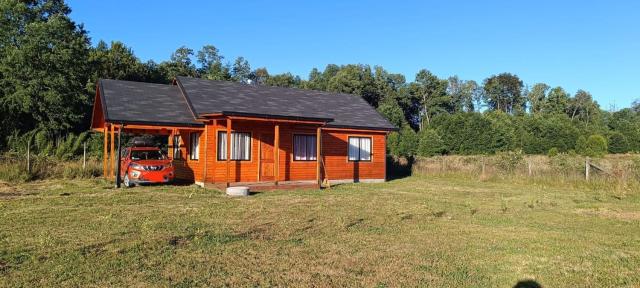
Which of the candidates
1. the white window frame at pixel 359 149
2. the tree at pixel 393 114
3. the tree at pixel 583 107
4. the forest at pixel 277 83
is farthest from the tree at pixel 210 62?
the tree at pixel 583 107

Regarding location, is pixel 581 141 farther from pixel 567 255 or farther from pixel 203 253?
pixel 203 253

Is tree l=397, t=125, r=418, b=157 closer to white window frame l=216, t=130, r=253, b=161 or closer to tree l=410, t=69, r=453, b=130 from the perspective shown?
tree l=410, t=69, r=453, b=130

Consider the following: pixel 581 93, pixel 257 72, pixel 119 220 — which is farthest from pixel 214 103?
pixel 581 93

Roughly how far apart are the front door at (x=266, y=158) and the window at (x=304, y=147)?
102 centimetres

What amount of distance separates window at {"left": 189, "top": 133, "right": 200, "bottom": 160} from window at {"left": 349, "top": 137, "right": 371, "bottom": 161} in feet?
20.6

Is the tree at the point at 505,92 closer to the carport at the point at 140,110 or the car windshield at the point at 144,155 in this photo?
the carport at the point at 140,110

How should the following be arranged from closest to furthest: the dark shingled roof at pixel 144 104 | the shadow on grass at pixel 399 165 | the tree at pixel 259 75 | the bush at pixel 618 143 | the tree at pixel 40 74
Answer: the dark shingled roof at pixel 144 104
the shadow on grass at pixel 399 165
the tree at pixel 40 74
the bush at pixel 618 143
the tree at pixel 259 75

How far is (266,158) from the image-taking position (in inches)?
717

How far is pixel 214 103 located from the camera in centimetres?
1789

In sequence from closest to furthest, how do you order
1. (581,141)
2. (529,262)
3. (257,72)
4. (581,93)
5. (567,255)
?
(529,262), (567,255), (581,141), (257,72), (581,93)

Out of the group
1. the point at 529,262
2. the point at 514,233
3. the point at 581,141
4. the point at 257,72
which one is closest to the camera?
the point at 529,262

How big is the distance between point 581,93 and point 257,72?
2094 inches

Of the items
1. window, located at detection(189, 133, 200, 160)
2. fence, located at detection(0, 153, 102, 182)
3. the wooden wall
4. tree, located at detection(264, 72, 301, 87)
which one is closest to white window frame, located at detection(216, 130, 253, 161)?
the wooden wall

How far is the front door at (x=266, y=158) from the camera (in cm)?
1803
